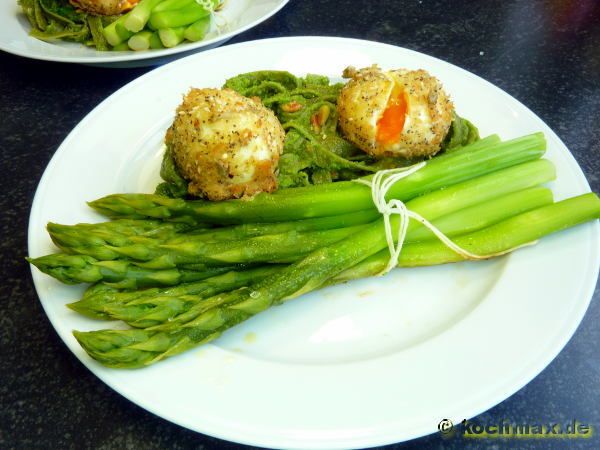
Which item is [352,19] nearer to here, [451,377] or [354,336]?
[354,336]

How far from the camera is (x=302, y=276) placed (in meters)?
1.95

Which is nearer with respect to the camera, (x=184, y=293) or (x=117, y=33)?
(x=184, y=293)

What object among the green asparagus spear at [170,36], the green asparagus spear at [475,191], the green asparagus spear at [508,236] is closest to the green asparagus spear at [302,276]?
the green asparagus spear at [508,236]

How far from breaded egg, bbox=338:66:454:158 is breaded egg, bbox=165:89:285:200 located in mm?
445

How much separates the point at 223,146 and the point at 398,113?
834 mm

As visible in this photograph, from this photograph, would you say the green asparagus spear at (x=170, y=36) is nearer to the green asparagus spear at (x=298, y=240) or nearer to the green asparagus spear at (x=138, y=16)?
the green asparagus spear at (x=138, y=16)

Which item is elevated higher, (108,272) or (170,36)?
(170,36)

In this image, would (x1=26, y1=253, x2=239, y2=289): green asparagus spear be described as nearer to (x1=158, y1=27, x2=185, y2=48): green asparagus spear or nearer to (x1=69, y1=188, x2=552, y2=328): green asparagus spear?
(x1=69, y1=188, x2=552, y2=328): green asparagus spear

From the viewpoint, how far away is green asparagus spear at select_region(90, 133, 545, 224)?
214cm

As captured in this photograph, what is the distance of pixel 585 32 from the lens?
13.2ft

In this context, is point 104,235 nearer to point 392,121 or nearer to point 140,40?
point 392,121

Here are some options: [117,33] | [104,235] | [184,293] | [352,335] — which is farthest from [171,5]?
[352,335]

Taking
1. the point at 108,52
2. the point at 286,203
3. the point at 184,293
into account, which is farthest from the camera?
the point at 108,52

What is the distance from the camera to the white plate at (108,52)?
304cm
